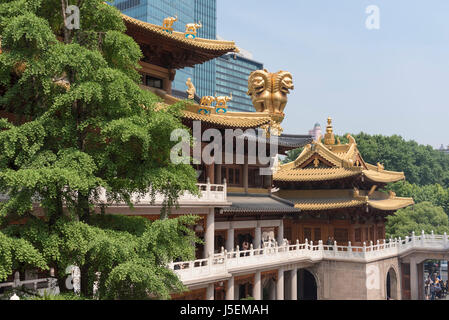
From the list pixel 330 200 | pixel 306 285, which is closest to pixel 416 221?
pixel 330 200

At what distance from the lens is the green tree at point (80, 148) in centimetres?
1041

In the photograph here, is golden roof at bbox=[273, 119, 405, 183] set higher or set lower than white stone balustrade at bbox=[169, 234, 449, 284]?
higher

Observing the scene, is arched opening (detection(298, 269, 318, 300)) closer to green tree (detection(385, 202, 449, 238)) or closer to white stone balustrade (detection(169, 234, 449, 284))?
white stone balustrade (detection(169, 234, 449, 284))

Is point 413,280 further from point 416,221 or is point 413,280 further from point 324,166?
point 416,221

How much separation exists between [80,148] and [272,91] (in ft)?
70.0

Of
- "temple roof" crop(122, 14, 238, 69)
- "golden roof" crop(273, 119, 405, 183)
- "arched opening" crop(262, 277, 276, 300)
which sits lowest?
"arched opening" crop(262, 277, 276, 300)

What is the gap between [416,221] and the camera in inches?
1997

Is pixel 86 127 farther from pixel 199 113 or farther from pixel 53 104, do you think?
pixel 199 113

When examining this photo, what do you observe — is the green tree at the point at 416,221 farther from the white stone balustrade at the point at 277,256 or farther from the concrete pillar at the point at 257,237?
the concrete pillar at the point at 257,237

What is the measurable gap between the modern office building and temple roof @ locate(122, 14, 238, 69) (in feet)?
154

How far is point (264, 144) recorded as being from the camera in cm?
2672

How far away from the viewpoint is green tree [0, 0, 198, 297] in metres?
10.4

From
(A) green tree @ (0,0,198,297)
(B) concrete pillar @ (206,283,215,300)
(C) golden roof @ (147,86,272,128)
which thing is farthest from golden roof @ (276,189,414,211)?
(A) green tree @ (0,0,198,297)

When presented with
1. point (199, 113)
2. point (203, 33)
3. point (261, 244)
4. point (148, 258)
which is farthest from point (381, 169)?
point (203, 33)
